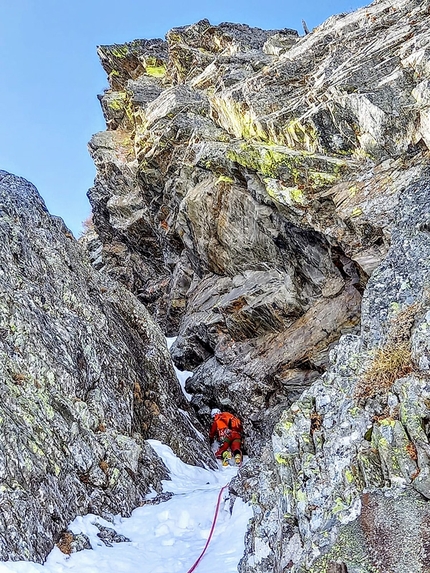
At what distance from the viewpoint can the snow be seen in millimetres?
9477

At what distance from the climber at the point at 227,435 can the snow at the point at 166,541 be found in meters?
6.11

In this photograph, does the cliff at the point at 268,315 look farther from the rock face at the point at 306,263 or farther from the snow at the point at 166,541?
the snow at the point at 166,541

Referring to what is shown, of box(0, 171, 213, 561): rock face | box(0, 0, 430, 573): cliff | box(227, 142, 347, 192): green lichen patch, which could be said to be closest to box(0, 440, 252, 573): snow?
box(0, 171, 213, 561): rock face

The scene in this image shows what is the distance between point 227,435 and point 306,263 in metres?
9.35

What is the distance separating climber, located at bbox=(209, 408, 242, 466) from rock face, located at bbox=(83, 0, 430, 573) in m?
0.67

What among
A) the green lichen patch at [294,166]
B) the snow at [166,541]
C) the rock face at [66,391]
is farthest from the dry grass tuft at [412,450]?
the green lichen patch at [294,166]

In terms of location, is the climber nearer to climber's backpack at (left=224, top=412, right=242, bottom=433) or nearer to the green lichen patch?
climber's backpack at (left=224, top=412, right=242, bottom=433)

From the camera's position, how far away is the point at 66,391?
14.4 metres

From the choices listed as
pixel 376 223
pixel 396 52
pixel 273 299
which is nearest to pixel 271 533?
pixel 376 223

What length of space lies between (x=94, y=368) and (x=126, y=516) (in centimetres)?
578

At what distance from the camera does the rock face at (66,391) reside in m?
10.8

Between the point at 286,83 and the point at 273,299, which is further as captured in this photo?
the point at 286,83

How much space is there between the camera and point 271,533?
28.3ft

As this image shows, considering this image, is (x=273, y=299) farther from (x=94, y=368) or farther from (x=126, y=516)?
(x=126, y=516)
